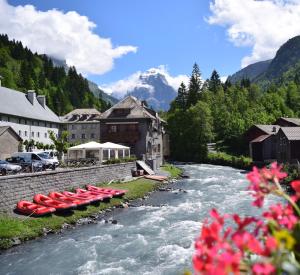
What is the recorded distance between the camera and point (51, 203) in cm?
2820

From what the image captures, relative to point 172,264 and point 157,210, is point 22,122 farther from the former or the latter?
point 172,264

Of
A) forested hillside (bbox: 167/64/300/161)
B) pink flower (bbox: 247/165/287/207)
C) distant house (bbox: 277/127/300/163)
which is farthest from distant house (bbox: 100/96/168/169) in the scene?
pink flower (bbox: 247/165/287/207)

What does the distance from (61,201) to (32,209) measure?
10.7 feet

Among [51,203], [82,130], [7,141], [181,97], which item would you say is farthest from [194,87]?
[51,203]

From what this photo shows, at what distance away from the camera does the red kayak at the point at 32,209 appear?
1017 inches

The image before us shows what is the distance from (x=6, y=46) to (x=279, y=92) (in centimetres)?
12041

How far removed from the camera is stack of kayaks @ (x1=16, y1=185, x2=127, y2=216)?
26.2 metres

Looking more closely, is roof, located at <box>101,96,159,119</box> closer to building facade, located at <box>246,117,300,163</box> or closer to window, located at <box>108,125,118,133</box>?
window, located at <box>108,125,118,133</box>

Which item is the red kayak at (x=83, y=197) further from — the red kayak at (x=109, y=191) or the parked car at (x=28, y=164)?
the parked car at (x=28, y=164)

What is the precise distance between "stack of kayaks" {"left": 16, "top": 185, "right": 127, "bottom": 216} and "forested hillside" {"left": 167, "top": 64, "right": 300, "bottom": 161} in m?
53.7

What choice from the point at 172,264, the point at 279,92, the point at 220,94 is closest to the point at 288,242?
the point at 172,264

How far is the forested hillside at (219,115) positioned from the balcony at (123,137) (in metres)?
26.5

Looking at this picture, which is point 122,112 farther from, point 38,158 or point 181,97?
point 181,97

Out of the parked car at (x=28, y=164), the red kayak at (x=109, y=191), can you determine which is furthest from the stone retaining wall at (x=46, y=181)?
the parked car at (x=28, y=164)
